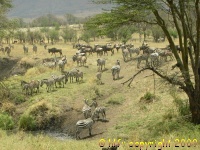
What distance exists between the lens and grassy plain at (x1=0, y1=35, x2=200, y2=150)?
1367 centimetres

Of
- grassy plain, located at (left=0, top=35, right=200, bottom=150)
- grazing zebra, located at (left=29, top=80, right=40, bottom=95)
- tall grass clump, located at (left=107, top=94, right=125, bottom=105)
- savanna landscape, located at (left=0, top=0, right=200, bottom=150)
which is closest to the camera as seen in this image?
grassy plain, located at (left=0, top=35, right=200, bottom=150)

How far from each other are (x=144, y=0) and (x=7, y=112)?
1283cm

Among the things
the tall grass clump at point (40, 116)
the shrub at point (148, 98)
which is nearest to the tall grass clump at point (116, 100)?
the shrub at point (148, 98)

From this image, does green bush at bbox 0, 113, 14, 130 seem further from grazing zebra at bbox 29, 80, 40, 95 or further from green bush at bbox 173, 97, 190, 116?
green bush at bbox 173, 97, 190, 116

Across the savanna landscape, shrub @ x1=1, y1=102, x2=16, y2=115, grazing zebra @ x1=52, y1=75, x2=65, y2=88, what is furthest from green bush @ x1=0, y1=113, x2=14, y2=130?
grazing zebra @ x1=52, y1=75, x2=65, y2=88

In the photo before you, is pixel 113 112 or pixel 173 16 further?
pixel 113 112

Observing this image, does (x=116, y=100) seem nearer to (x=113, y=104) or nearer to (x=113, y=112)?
(x=113, y=104)

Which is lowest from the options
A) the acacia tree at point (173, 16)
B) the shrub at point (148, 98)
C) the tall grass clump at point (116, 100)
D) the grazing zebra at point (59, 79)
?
the tall grass clump at point (116, 100)

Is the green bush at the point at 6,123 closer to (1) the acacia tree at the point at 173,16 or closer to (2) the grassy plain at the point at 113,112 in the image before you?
(2) the grassy plain at the point at 113,112

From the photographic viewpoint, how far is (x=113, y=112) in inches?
829

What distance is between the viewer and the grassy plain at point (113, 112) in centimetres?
1367

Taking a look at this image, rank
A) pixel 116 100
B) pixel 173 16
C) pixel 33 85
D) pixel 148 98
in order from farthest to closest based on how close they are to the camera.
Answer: pixel 33 85 < pixel 116 100 < pixel 148 98 < pixel 173 16

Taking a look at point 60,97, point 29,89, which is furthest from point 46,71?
point 60,97

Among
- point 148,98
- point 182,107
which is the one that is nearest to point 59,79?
point 148,98
